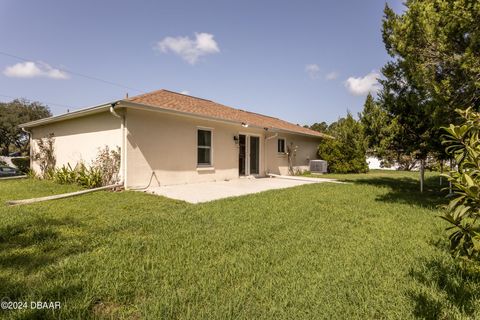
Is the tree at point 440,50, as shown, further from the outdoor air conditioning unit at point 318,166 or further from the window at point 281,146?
the outdoor air conditioning unit at point 318,166

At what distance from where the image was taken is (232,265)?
124 inches

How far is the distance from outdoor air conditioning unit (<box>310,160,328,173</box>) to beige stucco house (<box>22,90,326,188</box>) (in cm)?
491

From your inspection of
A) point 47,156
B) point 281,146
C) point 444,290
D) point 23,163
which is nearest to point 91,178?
point 47,156

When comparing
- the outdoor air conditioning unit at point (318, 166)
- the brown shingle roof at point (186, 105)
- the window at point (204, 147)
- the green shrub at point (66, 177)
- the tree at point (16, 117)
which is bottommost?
the green shrub at point (66, 177)

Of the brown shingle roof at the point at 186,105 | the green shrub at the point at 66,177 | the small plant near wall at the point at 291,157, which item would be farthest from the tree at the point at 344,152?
the green shrub at the point at 66,177

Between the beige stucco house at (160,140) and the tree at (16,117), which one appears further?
the tree at (16,117)

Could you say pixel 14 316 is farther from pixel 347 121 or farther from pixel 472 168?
pixel 347 121

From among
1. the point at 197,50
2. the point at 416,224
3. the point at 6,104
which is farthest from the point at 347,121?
the point at 6,104

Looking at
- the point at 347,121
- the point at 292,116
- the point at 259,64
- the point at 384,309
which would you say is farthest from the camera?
the point at 292,116

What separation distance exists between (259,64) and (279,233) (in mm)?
12930

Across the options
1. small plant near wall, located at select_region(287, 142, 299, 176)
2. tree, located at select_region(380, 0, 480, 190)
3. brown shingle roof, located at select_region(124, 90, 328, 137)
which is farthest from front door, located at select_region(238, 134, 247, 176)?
tree, located at select_region(380, 0, 480, 190)

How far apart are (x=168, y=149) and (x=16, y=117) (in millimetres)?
34147

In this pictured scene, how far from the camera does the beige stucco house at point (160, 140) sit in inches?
352

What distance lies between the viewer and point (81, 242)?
12.6 ft
